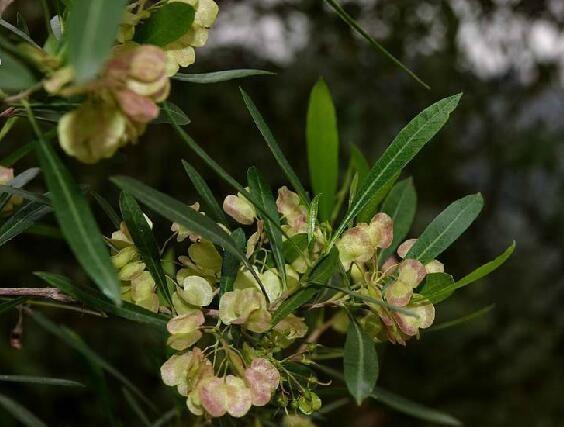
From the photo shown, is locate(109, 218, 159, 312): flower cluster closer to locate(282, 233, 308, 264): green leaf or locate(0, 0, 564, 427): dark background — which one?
locate(282, 233, 308, 264): green leaf

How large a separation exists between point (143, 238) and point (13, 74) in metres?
0.20

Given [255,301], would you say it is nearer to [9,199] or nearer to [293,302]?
[293,302]

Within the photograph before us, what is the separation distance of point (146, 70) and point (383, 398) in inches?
20.4

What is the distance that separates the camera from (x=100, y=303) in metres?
0.58

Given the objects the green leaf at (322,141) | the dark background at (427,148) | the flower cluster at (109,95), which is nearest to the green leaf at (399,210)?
the green leaf at (322,141)

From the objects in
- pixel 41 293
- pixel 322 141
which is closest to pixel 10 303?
pixel 41 293

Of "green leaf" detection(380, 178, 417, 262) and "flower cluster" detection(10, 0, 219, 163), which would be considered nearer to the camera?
"flower cluster" detection(10, 0, 219, 163)

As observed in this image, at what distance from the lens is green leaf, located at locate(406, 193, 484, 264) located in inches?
26.3

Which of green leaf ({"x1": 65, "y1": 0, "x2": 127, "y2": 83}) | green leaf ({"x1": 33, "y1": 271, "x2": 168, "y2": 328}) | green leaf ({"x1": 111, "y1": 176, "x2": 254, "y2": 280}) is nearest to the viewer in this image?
green leaf ({"x1": 65, "y1": 0, "x2": 127, "y2": 83})

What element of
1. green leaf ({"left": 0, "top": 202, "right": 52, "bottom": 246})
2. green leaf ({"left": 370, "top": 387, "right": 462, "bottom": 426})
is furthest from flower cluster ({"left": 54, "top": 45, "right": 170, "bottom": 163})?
green leaf ({"left": 370, "top": 387, "right": 462, "bottom": 426})

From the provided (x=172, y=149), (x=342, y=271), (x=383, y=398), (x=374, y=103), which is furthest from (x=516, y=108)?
(x=342, y=271)

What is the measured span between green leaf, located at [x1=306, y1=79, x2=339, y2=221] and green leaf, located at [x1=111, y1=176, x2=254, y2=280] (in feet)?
0.78

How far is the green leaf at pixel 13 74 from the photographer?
448 mm

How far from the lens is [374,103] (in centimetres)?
289
